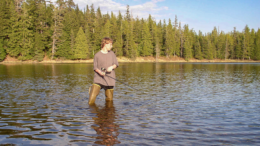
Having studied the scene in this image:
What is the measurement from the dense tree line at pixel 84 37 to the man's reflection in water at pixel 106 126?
2805 inches

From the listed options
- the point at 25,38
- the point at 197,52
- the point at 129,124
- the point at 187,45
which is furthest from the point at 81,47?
the point at 129,124

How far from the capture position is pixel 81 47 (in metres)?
80.2

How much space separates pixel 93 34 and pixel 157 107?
276 feet

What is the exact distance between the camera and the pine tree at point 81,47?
79662 mm

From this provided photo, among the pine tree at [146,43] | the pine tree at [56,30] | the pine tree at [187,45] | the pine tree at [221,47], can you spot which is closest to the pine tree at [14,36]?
the pine tree at [56,30]

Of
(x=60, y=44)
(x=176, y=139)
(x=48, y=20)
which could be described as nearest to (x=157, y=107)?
(x=176, y=139)

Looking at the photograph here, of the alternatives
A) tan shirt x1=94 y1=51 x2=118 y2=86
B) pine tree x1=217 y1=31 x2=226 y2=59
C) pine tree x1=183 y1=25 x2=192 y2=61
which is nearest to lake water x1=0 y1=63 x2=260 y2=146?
tan shirt x1=94 y1=51 x2=118 y2=86

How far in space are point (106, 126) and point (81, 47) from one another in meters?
76.6

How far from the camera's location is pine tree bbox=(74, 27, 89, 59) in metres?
79.7

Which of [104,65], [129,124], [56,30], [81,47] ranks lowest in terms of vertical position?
[129,124]

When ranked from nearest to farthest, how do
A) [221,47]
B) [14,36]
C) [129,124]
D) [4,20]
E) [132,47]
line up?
[129,124]
[14,36]
[4,20]
[132,47]
[221,47]

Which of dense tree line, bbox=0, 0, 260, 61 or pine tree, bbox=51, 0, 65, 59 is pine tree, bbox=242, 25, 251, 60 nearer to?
dense tree line, bbox=0, 0, 260, 61

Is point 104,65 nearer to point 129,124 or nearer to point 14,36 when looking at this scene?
point 129,124

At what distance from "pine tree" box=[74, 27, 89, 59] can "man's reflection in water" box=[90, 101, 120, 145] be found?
2886 inches
